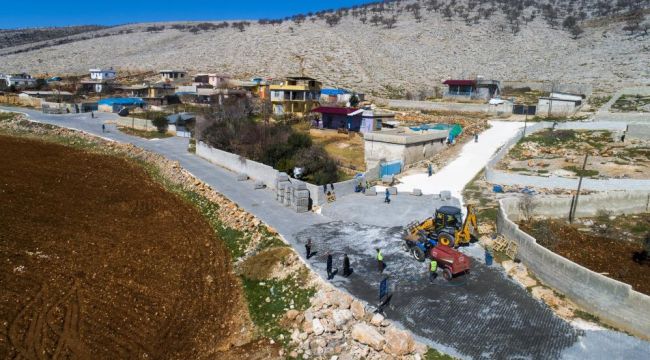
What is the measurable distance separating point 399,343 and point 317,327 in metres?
2.60

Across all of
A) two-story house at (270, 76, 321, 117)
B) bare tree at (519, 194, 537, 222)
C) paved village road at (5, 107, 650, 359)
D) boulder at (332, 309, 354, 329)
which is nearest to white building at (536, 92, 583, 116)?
two-story house at (270, 76, 321, 117)

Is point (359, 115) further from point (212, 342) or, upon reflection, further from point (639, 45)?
point (639, 45)

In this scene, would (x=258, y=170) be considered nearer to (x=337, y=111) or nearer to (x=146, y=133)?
(x=337, y=111)

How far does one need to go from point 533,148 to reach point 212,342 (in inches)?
1320

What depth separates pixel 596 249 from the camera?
20.2 metres

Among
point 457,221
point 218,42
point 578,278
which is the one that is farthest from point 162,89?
point 578,278

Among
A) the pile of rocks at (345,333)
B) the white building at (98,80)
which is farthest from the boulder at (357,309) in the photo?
the white building at (98,80)

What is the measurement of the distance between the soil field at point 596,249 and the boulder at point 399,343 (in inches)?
335

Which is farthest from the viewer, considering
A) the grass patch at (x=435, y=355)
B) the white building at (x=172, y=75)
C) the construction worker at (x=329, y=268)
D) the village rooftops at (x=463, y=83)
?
the white building at (x=172, y=75)

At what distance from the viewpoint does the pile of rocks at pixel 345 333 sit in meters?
13.9

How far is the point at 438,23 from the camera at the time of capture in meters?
133

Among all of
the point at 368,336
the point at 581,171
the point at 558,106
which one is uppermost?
the point at 558,106

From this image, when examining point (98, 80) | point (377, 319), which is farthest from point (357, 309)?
point (98, 80)

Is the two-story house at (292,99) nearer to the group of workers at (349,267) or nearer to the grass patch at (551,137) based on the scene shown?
the grass patch at (551,137)
